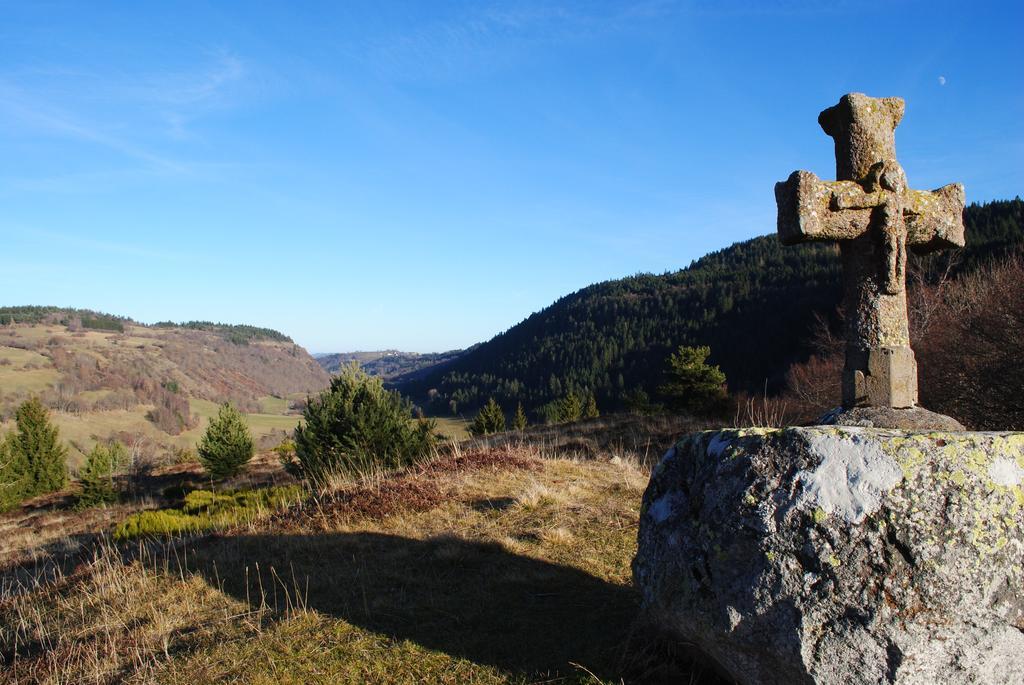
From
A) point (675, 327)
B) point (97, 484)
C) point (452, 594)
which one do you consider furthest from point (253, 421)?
point (452, 594)

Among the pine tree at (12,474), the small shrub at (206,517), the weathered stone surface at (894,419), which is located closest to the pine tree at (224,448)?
the pine tree at (12,474)

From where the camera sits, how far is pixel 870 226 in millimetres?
4523

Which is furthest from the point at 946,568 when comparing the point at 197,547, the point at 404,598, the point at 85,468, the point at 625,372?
the point at 625,372

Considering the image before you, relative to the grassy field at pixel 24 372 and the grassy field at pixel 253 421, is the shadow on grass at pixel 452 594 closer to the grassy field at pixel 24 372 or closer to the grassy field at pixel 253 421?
the grassy field at pixel 253 421

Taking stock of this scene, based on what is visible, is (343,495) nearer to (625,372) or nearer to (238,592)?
(238,592)

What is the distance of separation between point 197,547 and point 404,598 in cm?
340

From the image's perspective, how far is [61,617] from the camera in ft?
17.4

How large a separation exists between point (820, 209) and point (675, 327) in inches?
5019

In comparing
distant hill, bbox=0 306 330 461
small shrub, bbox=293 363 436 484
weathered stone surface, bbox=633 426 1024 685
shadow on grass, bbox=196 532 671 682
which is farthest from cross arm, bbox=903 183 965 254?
distant hill, bbox=0 306 330 461

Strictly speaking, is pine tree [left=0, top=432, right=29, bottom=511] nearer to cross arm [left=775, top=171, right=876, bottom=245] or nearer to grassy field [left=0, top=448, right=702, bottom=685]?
grassy field [left=0, top=448, right=702, bottom=685]

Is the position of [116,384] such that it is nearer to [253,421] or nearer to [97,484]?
[253,421]

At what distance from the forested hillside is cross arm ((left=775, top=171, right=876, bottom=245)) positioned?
81252 millimetres

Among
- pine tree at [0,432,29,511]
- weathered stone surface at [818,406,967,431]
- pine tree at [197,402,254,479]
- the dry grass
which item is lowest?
pine tree at [0,432,29,511]

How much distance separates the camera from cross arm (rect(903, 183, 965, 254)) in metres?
4.64
